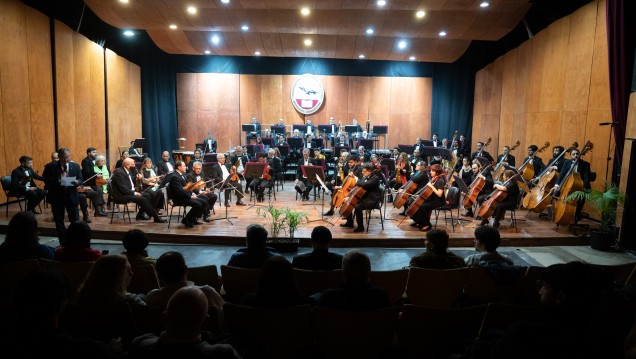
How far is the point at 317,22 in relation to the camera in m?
13.3

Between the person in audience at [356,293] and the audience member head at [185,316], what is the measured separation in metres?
1.07

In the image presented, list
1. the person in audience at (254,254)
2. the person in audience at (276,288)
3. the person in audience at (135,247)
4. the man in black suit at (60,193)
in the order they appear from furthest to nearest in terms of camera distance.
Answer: the man in black suit at (60,193), the person in audience at (254,254), the person in audience at (135,247), the person in audience at (276,288)

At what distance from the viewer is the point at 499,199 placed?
26.6ft

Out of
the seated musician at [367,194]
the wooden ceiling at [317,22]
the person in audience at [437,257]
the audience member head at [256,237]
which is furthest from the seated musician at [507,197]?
the audience member head at [256,237]

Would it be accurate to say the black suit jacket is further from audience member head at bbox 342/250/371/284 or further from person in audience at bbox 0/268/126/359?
audience member head at bbox 342/250/371/284

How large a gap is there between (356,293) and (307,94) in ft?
52.6

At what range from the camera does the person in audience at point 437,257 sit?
405 cm

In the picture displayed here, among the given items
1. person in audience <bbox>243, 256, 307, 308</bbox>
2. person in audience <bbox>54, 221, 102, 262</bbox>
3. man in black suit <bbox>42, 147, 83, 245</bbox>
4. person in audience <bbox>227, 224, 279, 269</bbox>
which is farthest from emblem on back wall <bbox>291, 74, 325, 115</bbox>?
person in audience <bbox>243, 256, 307, 308</bbox>

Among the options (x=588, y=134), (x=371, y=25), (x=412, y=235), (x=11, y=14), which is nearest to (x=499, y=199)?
(x=412, y=235)

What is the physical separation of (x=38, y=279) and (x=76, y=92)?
1191 cm

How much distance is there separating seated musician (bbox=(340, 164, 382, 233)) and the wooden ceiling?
5.02m

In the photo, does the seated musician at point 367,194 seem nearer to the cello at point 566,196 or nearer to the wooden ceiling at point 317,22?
the cello at point 566,196

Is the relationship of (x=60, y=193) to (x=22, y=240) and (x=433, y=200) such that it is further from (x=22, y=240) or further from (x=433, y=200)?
(x=433, y=200)

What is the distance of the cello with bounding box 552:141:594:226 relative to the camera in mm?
8047
